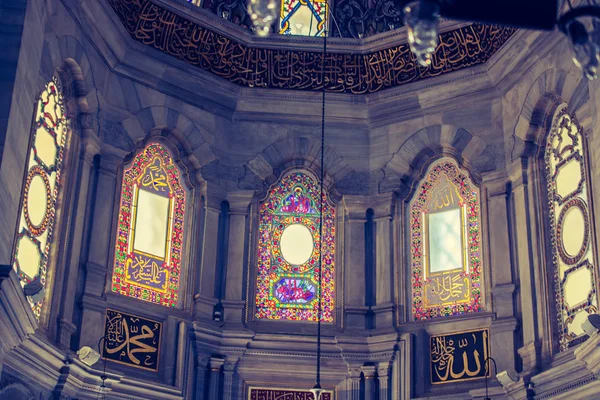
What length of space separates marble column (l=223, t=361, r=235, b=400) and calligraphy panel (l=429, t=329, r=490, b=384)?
1.91 m

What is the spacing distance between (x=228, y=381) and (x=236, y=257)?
4.23 ft

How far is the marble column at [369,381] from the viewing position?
32.2 ft

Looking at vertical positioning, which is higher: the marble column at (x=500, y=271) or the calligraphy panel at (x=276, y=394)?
the marble column at (x=500, y=271)

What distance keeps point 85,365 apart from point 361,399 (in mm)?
2707

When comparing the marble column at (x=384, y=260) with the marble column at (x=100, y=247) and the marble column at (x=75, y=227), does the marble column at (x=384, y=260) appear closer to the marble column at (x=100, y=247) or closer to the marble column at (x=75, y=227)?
the marble column at (x=100, y=247)

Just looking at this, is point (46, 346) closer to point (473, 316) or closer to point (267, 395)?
point (267, 395)

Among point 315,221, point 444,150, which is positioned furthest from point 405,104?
point 315,221

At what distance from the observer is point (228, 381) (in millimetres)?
9773

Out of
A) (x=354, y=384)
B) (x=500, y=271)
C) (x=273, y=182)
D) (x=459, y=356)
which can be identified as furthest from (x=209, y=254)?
(x=500, y=271)

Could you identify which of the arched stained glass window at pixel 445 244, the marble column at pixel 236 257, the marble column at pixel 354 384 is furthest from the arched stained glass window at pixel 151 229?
the arched stained glass window at pixel 445 244

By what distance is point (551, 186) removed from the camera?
942cm

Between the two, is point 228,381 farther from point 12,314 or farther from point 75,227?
point 12,314

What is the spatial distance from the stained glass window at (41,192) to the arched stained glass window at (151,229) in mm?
976

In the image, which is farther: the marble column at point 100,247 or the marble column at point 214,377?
the marble column at point 214,377
